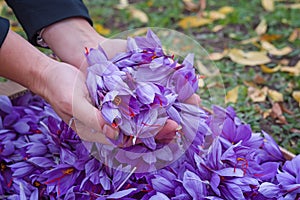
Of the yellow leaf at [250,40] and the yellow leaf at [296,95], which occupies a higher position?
the yellow leaf at [250,40]

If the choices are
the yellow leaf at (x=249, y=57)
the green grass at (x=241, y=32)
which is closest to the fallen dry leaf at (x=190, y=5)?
the green grass at (x=241, y=32)

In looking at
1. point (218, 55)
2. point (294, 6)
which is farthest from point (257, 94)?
point (294, 6)

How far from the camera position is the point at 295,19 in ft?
6.63

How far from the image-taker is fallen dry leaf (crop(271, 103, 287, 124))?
150cm

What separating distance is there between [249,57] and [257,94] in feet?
0.78

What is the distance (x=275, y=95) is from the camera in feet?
5.25

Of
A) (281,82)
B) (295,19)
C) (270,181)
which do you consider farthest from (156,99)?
(295,19)

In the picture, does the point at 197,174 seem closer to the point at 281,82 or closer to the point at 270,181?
the point at 270,181

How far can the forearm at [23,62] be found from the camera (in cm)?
100

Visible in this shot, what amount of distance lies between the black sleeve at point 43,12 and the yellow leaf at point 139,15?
36.0 inches

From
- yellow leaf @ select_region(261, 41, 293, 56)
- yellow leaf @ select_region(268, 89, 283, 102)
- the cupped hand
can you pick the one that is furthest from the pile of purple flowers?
yellow leaf @ select_region(261, 41, 293, 56)

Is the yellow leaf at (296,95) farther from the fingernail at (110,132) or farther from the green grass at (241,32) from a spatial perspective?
the fingernail at (110,132)

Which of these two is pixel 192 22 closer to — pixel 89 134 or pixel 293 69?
pixel 293 69

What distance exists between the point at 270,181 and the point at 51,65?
53 centimetres
